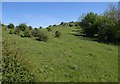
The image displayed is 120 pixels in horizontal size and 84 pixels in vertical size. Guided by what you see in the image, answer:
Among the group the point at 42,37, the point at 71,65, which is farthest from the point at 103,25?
the point at 71,65

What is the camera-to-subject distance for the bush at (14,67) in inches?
704

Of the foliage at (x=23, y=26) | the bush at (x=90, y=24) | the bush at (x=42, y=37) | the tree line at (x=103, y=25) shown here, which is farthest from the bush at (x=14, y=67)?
the bush at (x=90, y=24)

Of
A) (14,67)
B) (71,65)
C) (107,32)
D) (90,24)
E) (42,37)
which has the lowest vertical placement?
(71,65)

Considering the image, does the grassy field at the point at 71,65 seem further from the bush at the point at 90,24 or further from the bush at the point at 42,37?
the bush at the point at 90,24

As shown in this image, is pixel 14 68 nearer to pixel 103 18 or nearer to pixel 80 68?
pixel 80 68

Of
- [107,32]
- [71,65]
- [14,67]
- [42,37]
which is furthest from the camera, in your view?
[107,32]

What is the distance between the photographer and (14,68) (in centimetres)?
1825

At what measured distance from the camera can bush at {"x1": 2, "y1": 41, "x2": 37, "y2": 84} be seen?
17.9 meters

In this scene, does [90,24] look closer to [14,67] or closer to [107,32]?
[107,32]

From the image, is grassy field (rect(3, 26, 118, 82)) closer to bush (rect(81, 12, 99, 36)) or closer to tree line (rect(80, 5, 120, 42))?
tree line (rect(80, 5, 120, 42))

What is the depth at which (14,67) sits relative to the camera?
18344 millimetres

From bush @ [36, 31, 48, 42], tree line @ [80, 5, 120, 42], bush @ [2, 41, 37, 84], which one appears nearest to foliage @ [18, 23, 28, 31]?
bush @ [36, 31, 48, 42]

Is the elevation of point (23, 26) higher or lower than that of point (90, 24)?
lower

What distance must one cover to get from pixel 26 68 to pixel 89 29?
47.0 meters
